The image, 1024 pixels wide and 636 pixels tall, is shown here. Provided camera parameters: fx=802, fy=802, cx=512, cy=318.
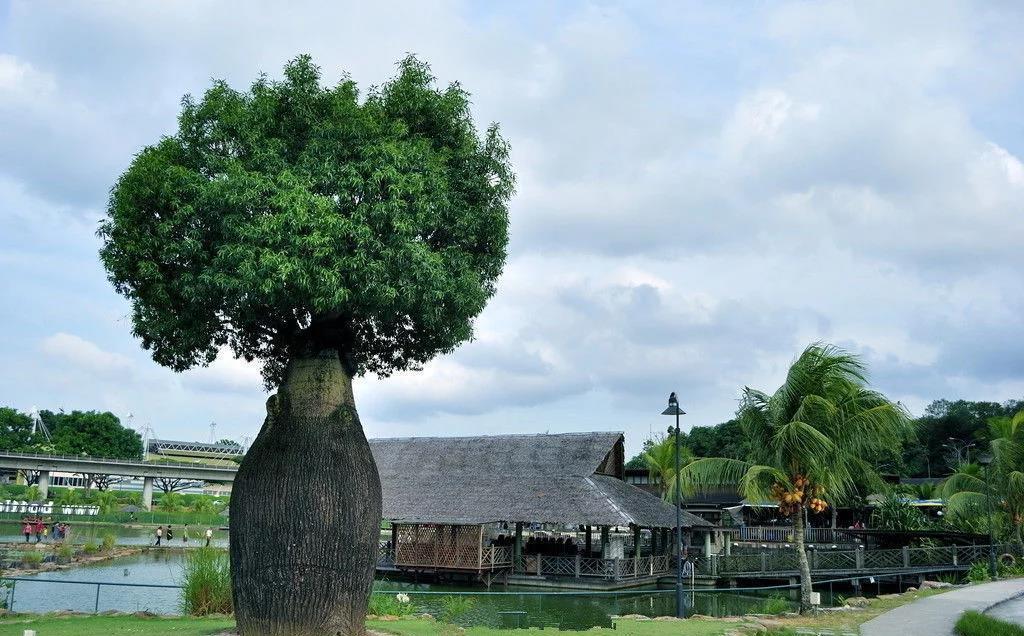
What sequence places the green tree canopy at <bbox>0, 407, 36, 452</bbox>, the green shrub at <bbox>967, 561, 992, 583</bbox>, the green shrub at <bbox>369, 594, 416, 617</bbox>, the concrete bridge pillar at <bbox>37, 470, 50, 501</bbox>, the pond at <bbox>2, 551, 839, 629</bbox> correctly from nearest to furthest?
the green shrub at <bbox>369, 594, 416, 617</bbox> < the pond at <bbox>2, 551, 839, 629</bbox> < the green shrub at <bbox>967, 561, 992, 583</bbox> < the concrete bridge pillar at <bbox>37, 470, 50, 501</bbox> < the green tree canopy at <bbox>0, 407, 36, 452</bbox>

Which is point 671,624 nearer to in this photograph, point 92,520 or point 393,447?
point 393,447

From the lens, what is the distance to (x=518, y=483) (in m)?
30.4

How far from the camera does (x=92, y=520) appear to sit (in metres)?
53.1

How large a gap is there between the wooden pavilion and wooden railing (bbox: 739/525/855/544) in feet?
13.4

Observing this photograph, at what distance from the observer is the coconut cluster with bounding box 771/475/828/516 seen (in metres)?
17.8

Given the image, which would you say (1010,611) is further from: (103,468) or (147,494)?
(103,468)

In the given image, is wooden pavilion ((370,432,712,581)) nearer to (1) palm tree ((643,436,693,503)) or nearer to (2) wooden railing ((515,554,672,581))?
(2) wooden railing ((515,554,672,581))

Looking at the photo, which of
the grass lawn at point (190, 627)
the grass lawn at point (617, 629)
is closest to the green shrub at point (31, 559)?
the grass lawn at point (190, 627)

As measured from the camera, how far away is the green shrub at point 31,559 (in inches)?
1081

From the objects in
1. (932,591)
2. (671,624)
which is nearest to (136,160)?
(671,624)

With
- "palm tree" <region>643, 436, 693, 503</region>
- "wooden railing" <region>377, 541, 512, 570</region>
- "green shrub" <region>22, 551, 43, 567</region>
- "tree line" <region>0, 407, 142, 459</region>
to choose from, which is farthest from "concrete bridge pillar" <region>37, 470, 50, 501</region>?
"palm tree" <region>643, 436, 693, 503</region>

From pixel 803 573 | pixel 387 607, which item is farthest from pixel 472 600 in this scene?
pixel 803 573

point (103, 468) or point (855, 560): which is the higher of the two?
point (103, 468)

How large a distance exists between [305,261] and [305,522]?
3.06 m
